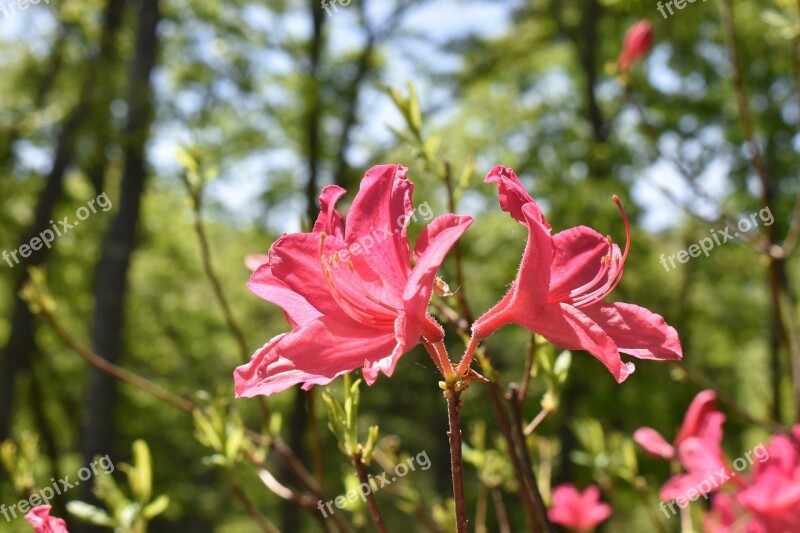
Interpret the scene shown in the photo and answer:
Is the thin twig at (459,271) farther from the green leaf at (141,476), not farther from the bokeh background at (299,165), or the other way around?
the bokeh background at (299,165)

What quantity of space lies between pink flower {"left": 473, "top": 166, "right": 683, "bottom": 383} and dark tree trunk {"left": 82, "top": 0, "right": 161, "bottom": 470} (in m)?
6.64

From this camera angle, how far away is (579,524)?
227 centimetres

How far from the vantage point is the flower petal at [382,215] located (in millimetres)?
856

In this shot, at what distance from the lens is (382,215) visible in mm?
883

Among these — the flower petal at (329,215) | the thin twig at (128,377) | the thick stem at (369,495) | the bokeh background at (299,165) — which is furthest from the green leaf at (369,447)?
the bokeh background at (299,165)

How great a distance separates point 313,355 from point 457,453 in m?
0.19

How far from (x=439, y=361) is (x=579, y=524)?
1680mm

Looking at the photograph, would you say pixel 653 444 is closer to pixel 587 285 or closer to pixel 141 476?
pixel 587 285

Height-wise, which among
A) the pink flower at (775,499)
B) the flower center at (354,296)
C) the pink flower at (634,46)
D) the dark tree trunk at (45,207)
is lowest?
the pink flower at (775,499)

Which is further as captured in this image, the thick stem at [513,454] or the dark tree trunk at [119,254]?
the dark tree trunk at [119,254]

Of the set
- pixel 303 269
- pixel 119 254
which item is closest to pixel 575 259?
pixel 303 269

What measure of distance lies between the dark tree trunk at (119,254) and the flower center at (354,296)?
21.5ft

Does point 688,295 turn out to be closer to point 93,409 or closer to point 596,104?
point 596,104

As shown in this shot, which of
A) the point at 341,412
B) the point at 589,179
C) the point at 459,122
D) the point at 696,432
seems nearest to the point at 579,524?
the point at 696,432
